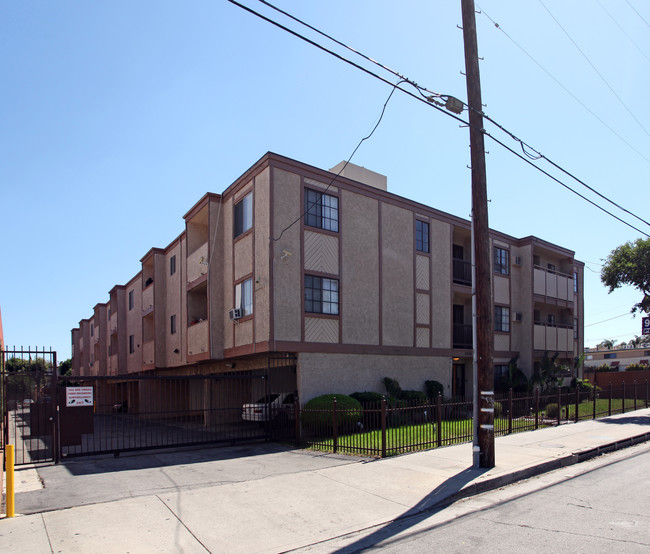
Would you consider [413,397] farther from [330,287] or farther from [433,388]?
[330,287]

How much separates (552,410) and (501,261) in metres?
11.3

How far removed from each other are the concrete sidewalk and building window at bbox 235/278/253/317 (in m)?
5.72

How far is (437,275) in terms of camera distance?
23391 millimetres

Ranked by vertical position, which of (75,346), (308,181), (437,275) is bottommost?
(75,346)

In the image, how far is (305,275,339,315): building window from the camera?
A: 18.2 meters

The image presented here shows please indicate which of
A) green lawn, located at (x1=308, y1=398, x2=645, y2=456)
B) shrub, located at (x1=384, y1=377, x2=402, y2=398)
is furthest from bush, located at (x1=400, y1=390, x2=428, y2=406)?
green lawn, located at (x1=308, y1=398, x2=645, y2=456)

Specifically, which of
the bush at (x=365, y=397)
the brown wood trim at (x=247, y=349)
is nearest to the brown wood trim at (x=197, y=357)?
the brown wood trim at (x=247, y=349)

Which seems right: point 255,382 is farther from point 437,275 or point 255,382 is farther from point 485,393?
point 485,393

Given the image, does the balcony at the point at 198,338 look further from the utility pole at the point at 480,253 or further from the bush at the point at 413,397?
the utility pole at the point at 480,253

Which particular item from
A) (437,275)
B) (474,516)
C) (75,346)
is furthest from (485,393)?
(75,346)

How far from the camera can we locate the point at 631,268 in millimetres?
26844

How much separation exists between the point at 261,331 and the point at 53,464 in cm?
696

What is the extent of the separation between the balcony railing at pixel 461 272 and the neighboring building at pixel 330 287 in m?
0.07

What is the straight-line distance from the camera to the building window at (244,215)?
19.0 meters
